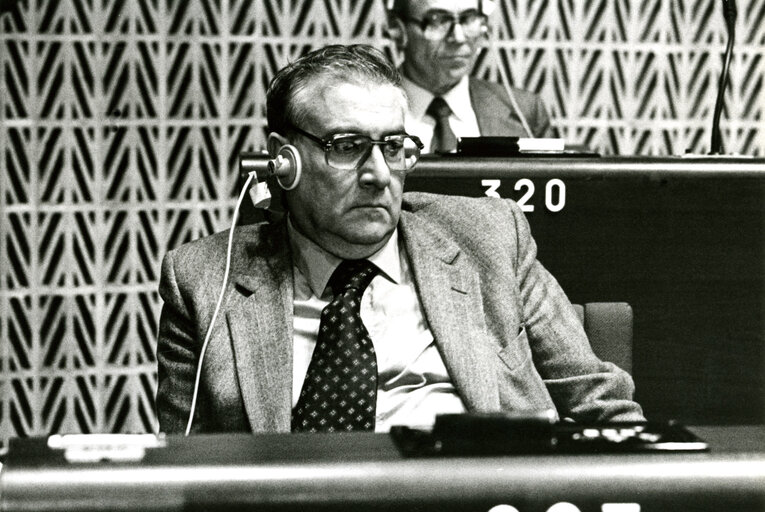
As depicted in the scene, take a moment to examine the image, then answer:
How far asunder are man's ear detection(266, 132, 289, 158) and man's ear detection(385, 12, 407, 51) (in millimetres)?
1824

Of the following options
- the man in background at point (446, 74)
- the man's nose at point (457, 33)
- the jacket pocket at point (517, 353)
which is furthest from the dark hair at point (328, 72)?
the man's nose at point (457, 33)

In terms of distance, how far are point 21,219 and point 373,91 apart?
2511 mm

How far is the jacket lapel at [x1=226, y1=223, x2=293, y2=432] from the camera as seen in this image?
5.55 feet

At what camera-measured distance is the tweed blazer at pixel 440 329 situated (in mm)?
1720

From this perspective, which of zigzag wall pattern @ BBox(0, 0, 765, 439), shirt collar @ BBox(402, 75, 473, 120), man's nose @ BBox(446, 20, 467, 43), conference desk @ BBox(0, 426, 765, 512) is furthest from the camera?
zigzag wall pattern @ BBox(0, 0, 765, 439)

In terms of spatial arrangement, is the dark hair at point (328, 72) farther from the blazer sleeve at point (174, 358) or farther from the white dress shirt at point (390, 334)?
the blazer sleeve at point (174, 358)

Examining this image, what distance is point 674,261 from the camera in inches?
87.0

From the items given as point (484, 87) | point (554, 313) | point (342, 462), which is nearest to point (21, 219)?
point (484, 87)

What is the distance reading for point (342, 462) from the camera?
861mm

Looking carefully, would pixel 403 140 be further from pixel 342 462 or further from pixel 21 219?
pixel 21 219

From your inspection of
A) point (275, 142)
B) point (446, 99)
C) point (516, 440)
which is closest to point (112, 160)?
point (446, 99)

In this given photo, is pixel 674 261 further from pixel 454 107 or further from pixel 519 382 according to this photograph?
pixel 454 107

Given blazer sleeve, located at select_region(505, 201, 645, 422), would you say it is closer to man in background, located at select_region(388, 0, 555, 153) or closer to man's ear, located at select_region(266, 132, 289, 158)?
man's ear, located at select_region(266, 132, 289, 158)

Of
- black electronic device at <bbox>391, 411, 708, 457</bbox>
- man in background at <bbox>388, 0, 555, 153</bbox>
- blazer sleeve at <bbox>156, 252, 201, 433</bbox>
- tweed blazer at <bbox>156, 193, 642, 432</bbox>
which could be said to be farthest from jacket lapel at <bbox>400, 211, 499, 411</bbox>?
man in background at <bbox>388, 0, 555, 153</bbox>
